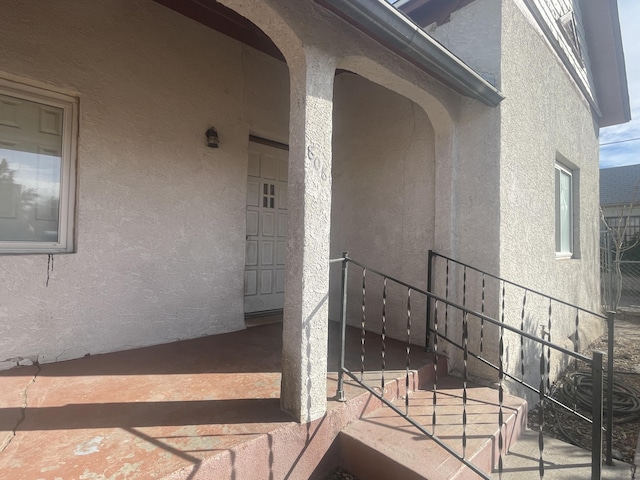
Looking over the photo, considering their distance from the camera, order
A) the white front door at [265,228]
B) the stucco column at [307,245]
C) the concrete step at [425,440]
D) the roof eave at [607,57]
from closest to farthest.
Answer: the concrete step at [425,440] → the stucco column at [307,245] → the white front door at [265,228] → the roof eave at [607,57]

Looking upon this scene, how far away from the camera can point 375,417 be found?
8.39 ft

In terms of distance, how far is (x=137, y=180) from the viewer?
11.0ft

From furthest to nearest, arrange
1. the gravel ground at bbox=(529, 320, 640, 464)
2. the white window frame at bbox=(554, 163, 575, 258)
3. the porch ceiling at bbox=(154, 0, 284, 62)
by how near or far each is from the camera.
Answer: the white window frame at bbox=(554, 163, 575, 258) → the porch ceiling at bbox=(154, 0, 284, 62) → the gravel ground at bbox=(529, 320, 640, 464)

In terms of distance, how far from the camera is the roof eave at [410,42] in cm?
218

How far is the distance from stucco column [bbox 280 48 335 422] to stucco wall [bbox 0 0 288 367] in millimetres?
1890

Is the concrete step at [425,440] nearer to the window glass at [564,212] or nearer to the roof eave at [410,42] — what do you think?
the roof eave at [410,42]

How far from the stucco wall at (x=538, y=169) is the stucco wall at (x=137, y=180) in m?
2.96

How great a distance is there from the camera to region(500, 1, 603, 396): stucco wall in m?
3.64

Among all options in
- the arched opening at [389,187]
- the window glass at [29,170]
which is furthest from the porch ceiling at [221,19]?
the window glass at [29,170]

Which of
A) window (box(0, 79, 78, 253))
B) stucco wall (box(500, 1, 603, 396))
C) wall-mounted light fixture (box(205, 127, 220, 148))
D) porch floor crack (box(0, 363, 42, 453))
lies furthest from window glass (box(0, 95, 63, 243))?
stucco wall (box(500, 1, 603, 396))

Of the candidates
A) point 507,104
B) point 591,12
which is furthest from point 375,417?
point 591,12

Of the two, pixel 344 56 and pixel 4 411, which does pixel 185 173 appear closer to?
pixel 344 56

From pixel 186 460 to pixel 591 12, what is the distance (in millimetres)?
9479

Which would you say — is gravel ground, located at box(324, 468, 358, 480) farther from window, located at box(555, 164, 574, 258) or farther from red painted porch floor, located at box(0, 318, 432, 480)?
window, located at box(555, 164, 574, 258)
